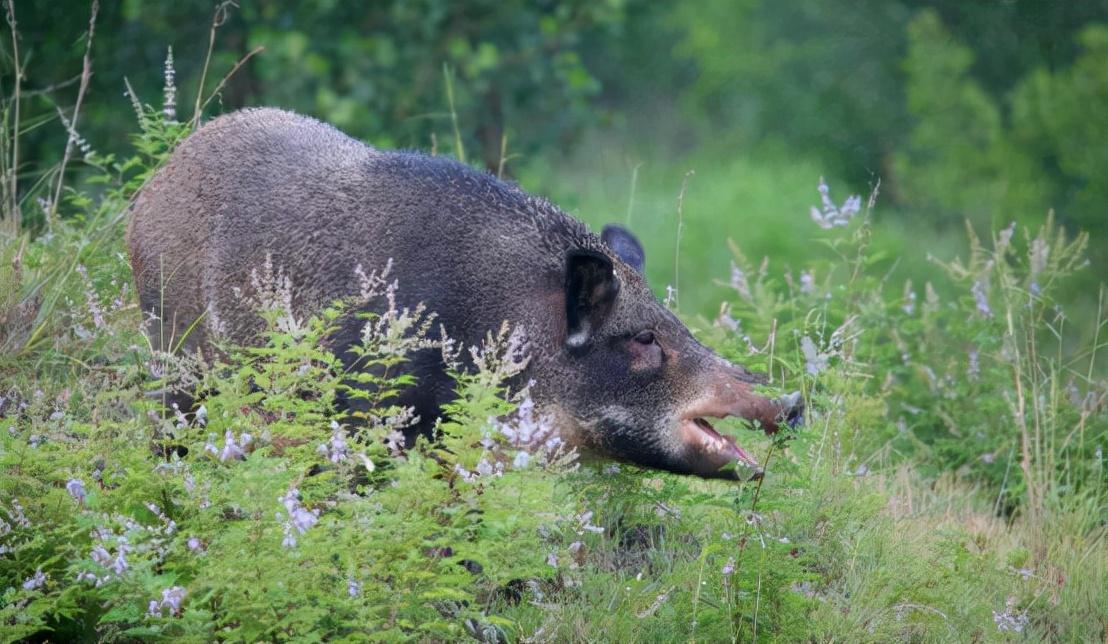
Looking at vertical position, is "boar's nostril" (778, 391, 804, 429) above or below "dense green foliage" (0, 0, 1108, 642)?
above

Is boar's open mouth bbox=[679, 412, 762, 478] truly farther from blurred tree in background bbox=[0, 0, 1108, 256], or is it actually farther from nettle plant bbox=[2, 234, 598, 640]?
blurred tree in background bbox=[0, 0, 1108, 256]

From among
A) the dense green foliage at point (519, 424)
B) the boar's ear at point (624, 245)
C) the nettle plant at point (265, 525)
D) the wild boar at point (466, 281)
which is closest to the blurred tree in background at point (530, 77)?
the dense green foliage at point (519, 424)

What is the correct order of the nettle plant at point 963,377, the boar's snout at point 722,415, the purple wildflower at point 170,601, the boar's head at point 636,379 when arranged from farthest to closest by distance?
the nettle plant at point 963,377
the boar's head at point 636,379
the boar's snout at point 722,415
the purple wildflower at point 170,601

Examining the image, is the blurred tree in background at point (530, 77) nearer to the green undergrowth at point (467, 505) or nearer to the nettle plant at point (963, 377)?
the nettle plant at point (963, 377)

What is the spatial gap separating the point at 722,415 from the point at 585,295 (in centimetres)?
66

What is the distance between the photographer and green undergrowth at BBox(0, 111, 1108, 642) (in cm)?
404

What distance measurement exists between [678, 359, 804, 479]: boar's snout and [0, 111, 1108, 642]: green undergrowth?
3.8 inches

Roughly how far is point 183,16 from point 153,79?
1.84ft

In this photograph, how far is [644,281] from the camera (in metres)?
5.77

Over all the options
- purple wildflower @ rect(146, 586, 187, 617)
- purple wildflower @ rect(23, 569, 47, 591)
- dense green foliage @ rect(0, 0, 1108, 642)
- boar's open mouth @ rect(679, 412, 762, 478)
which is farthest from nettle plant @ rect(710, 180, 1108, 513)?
purple wildflower @ rect(23, 569, 47, 591)

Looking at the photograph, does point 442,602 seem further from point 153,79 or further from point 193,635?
point 153,79

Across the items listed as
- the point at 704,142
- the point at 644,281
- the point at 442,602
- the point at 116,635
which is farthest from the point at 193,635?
the point at 704,142

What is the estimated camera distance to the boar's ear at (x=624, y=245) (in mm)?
6152

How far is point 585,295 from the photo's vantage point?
218 inches
